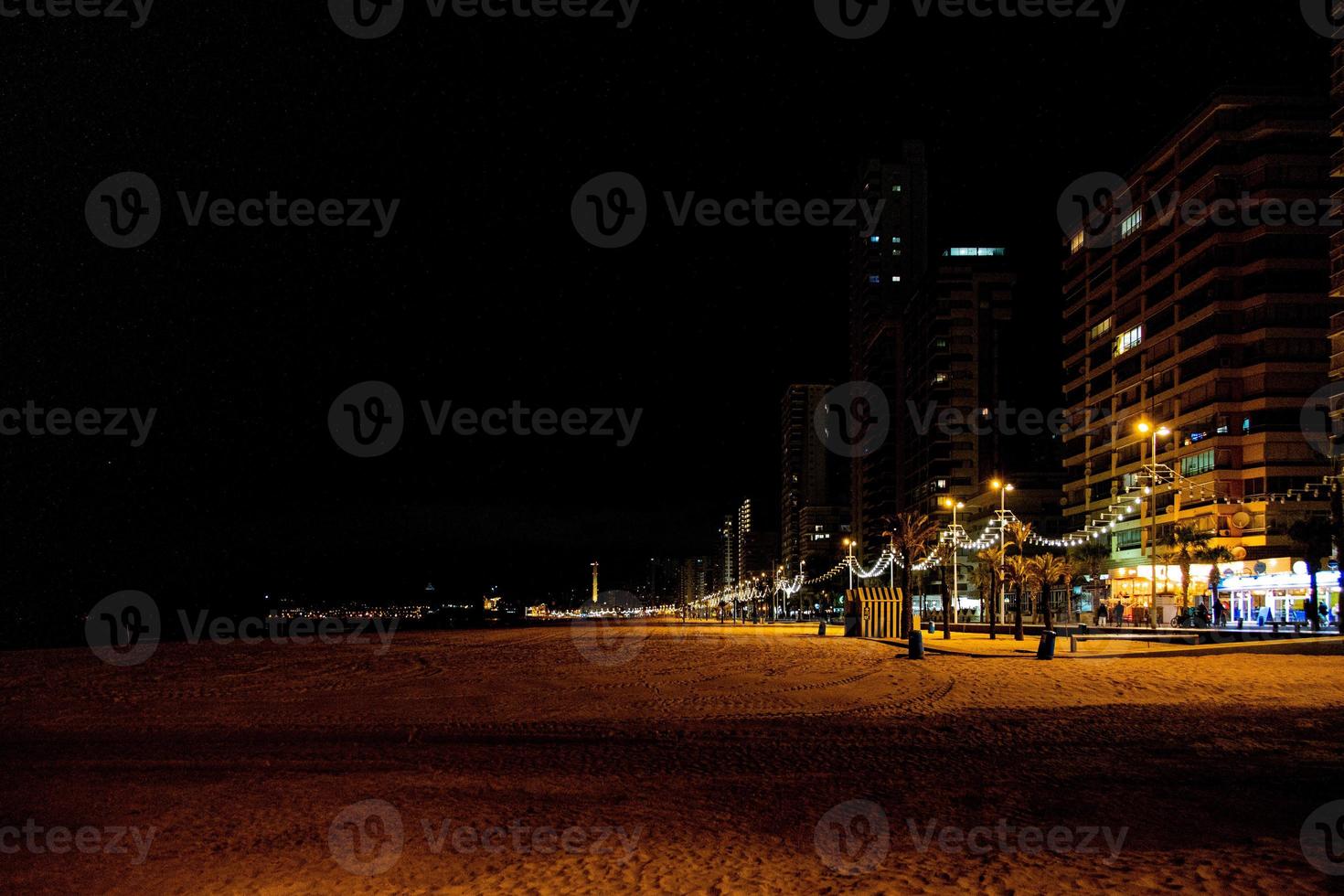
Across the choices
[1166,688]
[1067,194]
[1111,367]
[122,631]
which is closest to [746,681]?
[1166,688]

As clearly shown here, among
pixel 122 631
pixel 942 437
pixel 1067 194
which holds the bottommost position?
pixel 122 631

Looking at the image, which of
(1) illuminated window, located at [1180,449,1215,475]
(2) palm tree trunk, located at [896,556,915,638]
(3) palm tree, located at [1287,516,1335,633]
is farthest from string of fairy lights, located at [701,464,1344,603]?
(2) palm tree trunk, located at [896,556,915,638]

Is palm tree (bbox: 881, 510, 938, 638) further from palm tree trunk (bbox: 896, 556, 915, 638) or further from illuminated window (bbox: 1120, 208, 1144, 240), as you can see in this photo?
illuminated window (bbox: 1120, 208, 1144, 240)

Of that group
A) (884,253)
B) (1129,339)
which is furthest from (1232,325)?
(884,253)

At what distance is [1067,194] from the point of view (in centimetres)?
10600

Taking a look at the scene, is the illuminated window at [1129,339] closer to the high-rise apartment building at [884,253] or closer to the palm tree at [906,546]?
the palm tree at [906,546]

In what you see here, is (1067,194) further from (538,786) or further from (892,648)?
(538,786)

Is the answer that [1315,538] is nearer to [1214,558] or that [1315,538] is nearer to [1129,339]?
[1214,558]

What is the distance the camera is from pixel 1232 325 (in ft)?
231

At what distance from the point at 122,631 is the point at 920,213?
479 feet

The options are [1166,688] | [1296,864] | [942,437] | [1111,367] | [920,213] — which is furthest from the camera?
[920,213]

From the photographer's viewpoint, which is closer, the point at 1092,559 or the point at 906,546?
the point at 906,546

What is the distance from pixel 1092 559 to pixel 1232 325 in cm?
1974

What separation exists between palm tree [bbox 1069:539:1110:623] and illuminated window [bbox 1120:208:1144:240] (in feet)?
80.1
